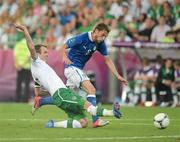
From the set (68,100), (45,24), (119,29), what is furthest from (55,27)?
(68,100)

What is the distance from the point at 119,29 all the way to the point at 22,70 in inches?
141

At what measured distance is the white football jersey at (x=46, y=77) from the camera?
44.6ft

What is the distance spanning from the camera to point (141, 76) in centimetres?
2397

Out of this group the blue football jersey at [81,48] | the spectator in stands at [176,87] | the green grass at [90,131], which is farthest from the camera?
the spectator in stands at [176,87]

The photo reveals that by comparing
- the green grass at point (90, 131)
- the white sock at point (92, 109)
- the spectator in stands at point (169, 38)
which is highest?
the spectator in stands at point (169, 38)

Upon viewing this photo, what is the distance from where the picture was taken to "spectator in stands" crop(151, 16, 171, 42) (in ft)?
78.8

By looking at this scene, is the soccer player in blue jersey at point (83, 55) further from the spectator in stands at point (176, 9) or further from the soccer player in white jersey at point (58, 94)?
the spectator in stands at point (176, 9)

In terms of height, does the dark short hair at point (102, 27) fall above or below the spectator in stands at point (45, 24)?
below

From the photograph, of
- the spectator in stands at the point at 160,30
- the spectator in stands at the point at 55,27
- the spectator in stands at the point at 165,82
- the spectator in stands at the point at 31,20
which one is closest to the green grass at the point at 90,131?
Answer: the spectator in stands at the point at 165,82

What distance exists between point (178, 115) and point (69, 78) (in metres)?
4.14

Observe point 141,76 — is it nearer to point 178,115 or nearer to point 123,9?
point 123,9

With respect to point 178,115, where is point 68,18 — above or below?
above

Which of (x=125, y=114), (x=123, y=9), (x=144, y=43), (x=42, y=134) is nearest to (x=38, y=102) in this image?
(x=42, y=134)

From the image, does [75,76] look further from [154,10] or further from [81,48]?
[154,10]
